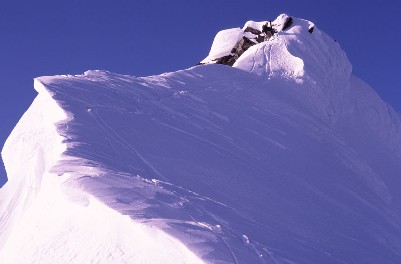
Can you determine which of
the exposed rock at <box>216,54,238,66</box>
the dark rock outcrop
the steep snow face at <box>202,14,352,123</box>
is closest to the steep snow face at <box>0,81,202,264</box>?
the steep snow face at <box>202,14,352,123</box>

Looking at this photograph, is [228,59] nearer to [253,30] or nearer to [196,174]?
[253,30]

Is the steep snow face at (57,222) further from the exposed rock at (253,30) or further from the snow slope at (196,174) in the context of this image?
the exposed rock at (253,30)

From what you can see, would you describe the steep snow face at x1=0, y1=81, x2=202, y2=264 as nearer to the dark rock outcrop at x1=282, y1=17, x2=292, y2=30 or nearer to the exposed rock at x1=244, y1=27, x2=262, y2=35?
the dark rock outcrop at x1=282, y1=17, x2=292, y2=30

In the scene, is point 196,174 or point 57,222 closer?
point 57,222

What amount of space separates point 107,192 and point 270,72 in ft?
33.4

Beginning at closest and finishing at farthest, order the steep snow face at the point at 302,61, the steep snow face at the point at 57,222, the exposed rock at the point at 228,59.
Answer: the steep snow face at the point at 57,222 < the steep snow face at the point at 302,61 < the exposed rock at the point at 228,59

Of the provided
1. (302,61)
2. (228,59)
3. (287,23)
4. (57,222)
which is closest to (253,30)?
(287,23)

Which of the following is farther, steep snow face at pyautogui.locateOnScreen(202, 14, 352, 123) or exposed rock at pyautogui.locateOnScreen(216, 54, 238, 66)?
exposed rock at pyautogui.locateOnScreen(216, 54, 238, 66)

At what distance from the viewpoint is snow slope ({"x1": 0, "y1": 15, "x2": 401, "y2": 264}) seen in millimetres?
5578

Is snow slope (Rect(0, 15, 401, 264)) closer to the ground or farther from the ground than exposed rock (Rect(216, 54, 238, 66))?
closer to the ground

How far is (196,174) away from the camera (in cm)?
791

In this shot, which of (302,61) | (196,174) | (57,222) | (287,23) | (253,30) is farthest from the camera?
(253,30)

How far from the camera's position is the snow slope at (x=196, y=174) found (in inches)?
220

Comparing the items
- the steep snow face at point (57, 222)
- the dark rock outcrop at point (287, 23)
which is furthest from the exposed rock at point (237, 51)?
the steep snow face at point (57, 222)
